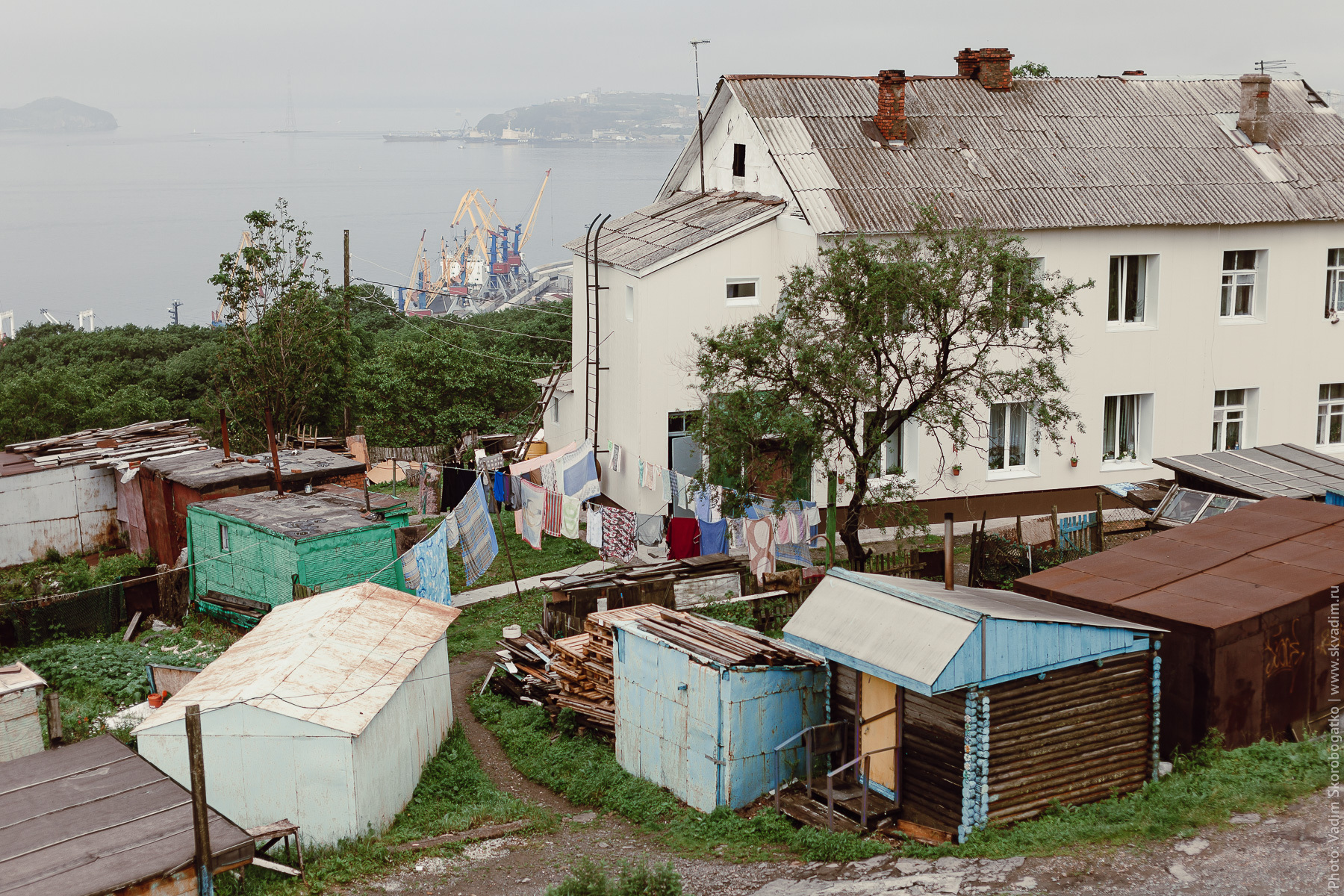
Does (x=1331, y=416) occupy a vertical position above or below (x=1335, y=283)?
below

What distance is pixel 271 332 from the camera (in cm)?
3703

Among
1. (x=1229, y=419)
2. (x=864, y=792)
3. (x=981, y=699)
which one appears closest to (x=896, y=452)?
(x=1229, y=419)

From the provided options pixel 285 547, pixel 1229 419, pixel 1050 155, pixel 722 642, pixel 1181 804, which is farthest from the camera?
pixel 1229 419

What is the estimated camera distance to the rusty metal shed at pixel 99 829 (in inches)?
457

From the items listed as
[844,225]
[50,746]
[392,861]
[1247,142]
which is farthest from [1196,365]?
[50,746]

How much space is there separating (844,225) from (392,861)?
55.1 ft

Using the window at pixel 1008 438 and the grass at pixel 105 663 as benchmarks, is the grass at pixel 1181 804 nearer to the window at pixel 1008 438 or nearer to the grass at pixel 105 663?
the grass at pixel 105 663

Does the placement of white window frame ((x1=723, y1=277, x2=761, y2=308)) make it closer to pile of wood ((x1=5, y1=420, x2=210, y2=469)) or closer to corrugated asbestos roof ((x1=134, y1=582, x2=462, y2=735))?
corrugated asbestos roof ((x1=134, y1=582, x2=462, y2=735))

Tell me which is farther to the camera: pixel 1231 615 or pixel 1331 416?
pixel 1331 416

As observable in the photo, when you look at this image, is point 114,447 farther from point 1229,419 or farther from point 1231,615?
point 1229,419

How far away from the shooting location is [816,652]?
14.2 m

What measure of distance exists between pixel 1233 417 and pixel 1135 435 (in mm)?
2872

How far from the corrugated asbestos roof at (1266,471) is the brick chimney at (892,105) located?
10.4 meters

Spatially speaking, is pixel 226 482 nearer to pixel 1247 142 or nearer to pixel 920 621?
pixel 920 621
